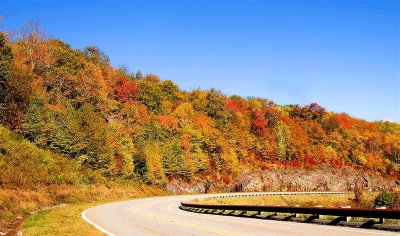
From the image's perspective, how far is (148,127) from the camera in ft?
235

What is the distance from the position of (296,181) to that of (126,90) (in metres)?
43.7

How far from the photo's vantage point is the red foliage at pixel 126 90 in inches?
3073

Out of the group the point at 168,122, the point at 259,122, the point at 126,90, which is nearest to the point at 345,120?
the point at 259,122

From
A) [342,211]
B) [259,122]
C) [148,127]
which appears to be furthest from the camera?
[259,122]

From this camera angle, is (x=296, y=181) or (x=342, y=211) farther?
(x=296, y=181)

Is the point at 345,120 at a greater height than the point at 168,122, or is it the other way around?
the point at 345,120

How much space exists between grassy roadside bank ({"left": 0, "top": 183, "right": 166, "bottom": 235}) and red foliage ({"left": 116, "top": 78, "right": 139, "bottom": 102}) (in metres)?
25.2

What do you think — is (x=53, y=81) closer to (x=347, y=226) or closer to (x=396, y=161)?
(x=347, y=226)

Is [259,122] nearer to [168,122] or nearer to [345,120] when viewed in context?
[168,122]

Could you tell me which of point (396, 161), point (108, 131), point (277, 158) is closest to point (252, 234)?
point (108, 131)

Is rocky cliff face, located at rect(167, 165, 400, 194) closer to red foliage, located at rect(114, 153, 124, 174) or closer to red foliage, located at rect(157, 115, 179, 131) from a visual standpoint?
red foliage, located at rect(114, 153, 124, 174)

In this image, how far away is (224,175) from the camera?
78.1 metres

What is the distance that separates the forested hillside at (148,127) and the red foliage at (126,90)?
22 centimetres

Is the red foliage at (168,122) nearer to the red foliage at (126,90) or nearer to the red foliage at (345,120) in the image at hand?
the red foliage at (126,90)
